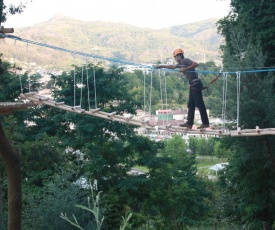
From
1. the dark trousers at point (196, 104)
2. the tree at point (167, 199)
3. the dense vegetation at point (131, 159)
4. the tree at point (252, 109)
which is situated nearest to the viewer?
the dark trousers at point (196, 104)

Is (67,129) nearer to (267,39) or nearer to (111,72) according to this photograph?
(111,72)

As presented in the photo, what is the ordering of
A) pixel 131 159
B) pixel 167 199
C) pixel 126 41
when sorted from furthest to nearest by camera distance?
pixel 126 41 < pixel 131 159 < pixel 167 199

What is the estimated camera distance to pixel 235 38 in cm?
1108

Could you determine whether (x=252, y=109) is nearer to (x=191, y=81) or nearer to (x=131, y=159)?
(x=191, y=81)

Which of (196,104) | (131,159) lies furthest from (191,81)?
(131,159)

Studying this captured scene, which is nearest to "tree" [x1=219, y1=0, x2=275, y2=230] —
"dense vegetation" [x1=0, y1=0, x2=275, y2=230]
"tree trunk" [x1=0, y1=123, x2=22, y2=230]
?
"dense vegetation" [x1=0, y1=0, x2=275, y2=230]

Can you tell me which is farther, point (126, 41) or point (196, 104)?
point (126, 41)

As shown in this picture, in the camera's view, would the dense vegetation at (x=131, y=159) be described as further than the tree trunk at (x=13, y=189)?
Yes

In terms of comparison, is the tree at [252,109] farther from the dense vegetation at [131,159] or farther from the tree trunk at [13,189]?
the tree trunk at [13,189]

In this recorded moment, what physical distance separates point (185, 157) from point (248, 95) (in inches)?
516

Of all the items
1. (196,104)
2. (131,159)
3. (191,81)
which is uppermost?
(191,81)

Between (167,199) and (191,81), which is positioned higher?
(191,81)

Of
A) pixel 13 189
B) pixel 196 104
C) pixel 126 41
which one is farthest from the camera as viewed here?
pixel 126 41

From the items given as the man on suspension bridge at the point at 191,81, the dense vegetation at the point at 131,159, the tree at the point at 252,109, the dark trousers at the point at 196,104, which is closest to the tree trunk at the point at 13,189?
the dense vegetation at the point at 131,159
